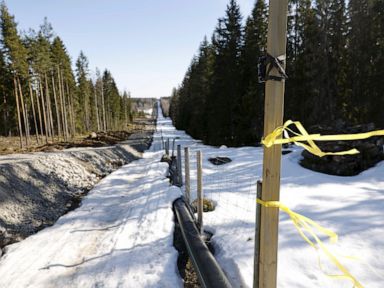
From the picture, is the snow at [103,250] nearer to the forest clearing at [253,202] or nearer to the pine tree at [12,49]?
the forest clearing at [253,202]

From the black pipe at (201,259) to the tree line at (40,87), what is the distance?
88.9 feet

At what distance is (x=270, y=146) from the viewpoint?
1.78m

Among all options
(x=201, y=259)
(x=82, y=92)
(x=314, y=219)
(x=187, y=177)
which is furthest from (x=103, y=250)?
(x=82, y=92)

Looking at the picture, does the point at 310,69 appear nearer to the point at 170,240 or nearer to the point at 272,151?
the point at 170,240

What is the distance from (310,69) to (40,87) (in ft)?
104

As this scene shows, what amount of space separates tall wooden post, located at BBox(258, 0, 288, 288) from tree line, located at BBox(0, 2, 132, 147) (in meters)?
29.9

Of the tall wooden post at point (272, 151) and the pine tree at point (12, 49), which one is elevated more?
the pine tree at point (12, 49)

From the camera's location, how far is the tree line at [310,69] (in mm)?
19906

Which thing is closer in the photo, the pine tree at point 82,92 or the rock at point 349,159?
the rock at point 349,159

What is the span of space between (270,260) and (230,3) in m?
25.3

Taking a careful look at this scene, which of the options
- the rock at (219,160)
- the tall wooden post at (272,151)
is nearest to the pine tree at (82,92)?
the rock at (219,160)

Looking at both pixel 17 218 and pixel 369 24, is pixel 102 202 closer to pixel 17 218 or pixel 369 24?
pixel 17 218

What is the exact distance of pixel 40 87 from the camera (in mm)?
34500

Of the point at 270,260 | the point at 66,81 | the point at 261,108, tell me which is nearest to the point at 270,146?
the point at 270,260
